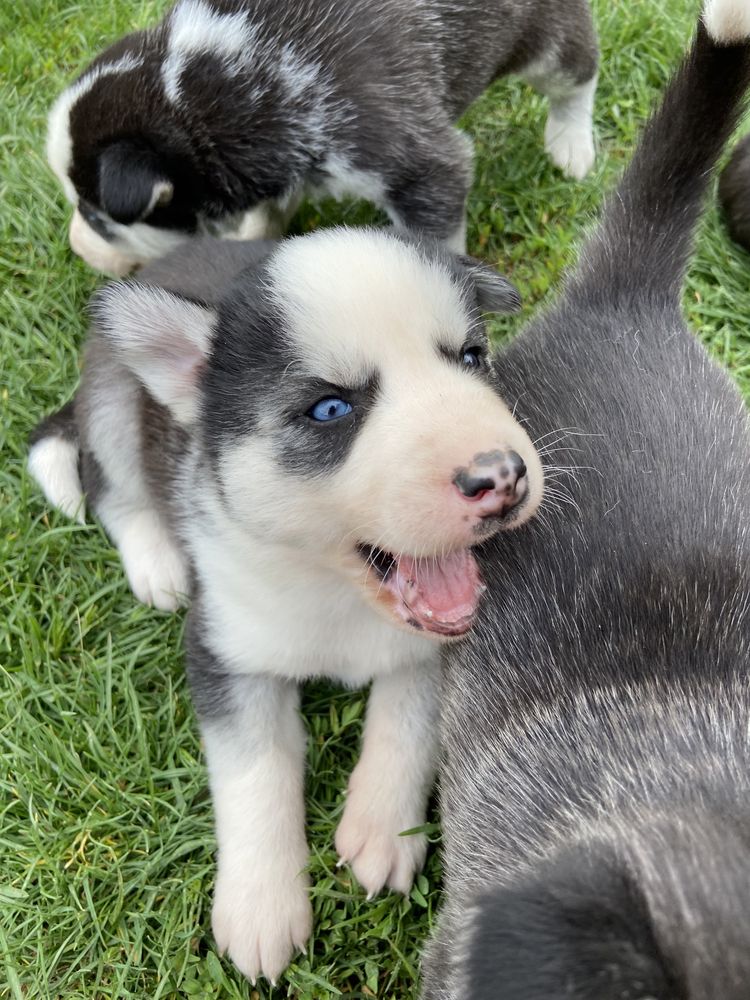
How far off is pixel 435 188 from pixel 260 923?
9.85 ft

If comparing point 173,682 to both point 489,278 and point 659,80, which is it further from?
point 659,80

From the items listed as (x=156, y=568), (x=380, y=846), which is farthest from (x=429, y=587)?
(x=156, y=568)

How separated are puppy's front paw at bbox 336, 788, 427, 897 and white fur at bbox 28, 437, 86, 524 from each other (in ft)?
5.72

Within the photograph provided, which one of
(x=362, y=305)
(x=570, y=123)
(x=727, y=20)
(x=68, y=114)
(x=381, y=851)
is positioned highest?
(x=727, y=20)

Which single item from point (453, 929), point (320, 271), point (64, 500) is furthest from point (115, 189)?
point (453, 929)

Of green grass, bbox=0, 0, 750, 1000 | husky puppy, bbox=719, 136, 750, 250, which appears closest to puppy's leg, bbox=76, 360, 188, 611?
green grass, bbox=0, 0, 750, 1000

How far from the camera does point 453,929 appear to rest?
2242mm

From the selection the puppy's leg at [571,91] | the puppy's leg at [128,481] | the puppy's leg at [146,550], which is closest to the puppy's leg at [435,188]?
the puppy's leg at [571,91]

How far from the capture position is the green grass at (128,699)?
2.91 metres

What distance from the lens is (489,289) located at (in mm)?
2834

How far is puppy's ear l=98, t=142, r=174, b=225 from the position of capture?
3797 millimetres

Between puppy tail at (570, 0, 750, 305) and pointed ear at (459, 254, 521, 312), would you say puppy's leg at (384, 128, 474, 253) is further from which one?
pointed ear at (459, 254, 521, 312)

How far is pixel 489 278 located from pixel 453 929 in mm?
1809

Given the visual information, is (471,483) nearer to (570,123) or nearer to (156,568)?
(156,568)
